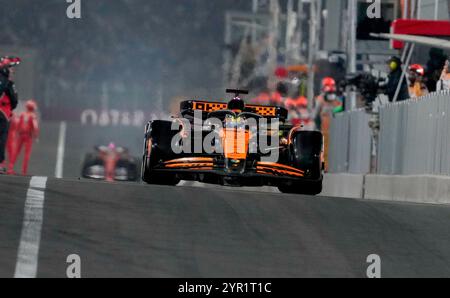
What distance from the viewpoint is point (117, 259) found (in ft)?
31.9

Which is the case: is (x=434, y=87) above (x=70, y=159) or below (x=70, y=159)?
above

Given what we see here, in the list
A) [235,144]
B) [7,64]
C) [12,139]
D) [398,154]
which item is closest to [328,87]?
[12,139]

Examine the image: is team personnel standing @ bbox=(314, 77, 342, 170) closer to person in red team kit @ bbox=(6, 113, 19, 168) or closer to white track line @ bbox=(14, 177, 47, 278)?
person in red team kit @ bbox=(6, 113, 19, 168)

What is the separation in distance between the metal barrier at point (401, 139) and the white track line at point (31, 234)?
762cm

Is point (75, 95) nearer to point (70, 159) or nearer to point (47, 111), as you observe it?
point (47, 111)

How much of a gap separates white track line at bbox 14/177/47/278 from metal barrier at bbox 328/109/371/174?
13298mm

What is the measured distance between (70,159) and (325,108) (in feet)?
122

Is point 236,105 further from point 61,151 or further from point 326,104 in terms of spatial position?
point 61,151

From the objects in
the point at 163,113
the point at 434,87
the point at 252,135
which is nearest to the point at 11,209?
the point at 252,135

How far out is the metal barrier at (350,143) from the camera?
26.1 m

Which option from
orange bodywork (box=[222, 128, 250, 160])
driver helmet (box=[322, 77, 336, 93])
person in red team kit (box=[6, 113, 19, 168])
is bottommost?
person in red team kit (box=[6, 113, 19, 168])

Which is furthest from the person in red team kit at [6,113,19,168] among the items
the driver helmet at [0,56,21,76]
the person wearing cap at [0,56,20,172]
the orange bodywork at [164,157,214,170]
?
the orange bodywork at [164,157,214,170]

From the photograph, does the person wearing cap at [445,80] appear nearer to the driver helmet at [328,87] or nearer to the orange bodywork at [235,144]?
the orange bodywork at [235,144]

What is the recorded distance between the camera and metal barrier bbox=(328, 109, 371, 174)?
85.6 feet
